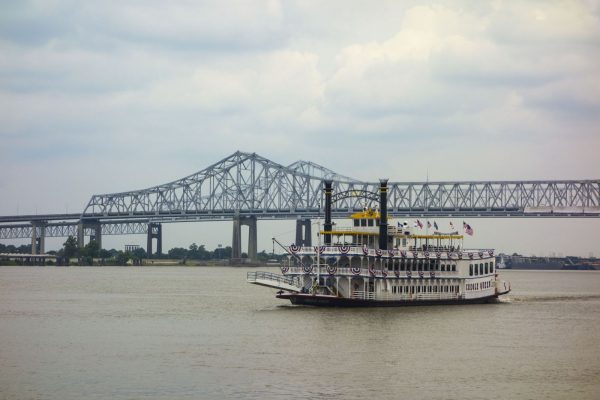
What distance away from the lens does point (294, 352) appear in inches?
1997

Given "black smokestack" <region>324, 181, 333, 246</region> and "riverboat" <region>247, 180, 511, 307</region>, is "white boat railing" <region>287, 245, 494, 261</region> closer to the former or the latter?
"riverboat" <region>247, 180, 511, 307</region>

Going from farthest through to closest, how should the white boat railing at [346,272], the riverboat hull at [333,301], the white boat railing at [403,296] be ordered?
the white boat railing at [403,296] → the white boat railing at [346,272] → the riverboat hull at [333,301]

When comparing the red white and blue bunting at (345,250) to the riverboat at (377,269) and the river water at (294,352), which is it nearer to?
the riverboat at (377,269)

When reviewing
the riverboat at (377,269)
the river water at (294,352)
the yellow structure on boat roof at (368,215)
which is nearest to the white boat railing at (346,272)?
the riverboat at (377,269)

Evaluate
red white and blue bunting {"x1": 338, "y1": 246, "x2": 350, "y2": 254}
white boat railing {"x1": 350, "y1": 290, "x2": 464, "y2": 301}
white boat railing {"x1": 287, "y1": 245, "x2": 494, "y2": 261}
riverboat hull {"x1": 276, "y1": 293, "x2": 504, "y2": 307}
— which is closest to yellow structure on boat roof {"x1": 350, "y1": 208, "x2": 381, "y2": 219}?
white boat railing {"x1": 287, "y1": 245, "x2": 494, "y2": 261}

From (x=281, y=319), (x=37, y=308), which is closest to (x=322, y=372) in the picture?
(x=281, y=319)

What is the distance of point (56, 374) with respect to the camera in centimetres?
4378

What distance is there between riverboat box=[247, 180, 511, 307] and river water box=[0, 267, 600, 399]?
1.24 metres

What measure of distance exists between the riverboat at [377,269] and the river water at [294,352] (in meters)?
1.24

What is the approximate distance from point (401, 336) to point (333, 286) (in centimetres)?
1348

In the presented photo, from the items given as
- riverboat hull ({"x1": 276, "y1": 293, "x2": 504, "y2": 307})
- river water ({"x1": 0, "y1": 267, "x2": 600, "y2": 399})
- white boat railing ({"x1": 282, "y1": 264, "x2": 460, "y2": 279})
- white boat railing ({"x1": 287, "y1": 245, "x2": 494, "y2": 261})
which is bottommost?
river water ({"x1": 0, "y1": 267, "x2": 600, "y2": 399})

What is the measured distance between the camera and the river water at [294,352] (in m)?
41.2

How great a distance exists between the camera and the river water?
41156 millimetres

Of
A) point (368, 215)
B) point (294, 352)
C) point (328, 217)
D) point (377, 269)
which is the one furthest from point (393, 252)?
point (294, 352)
